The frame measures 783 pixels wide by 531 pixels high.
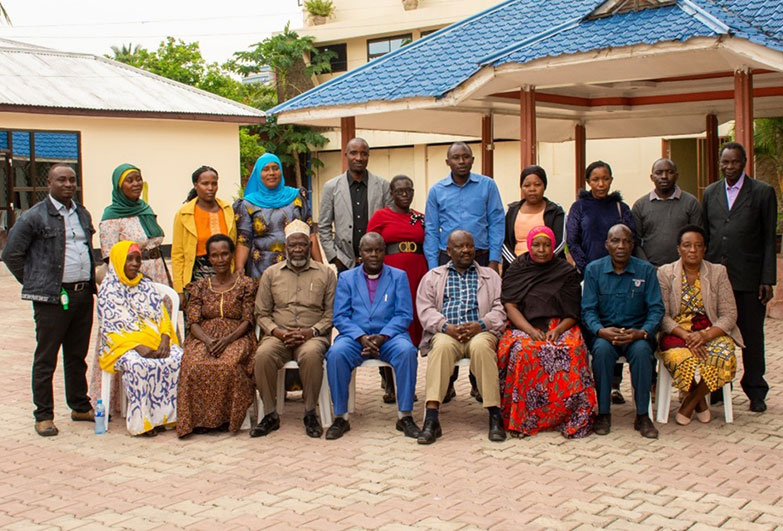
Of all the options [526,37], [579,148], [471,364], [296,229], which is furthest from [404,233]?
[579,148]

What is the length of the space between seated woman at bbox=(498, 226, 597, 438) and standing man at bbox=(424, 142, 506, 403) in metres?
0.41

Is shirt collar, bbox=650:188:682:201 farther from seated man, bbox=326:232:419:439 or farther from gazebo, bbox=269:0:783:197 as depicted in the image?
seated man, bbox=326:232:419:439

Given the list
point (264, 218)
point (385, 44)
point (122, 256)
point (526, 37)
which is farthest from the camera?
point (385, 44)

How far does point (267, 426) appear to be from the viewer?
21.0ft

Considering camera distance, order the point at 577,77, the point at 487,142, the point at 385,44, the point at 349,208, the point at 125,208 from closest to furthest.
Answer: the point at 125,208
the point at 349,208
the point at 577,77
the point at 487,142
the point at 385,44

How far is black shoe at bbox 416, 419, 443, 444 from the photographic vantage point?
19.7 ft

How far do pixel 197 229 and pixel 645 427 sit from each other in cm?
343

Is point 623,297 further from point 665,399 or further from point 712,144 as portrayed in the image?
point 712,144

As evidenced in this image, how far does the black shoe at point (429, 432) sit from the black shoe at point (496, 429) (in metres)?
0.34

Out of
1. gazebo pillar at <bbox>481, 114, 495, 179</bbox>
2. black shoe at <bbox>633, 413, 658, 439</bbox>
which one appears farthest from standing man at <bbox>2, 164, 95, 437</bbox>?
gazebo pillar at <bbox>481, 114, 495, 179</bbox>

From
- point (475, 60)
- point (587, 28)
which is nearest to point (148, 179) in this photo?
point (475, 60)

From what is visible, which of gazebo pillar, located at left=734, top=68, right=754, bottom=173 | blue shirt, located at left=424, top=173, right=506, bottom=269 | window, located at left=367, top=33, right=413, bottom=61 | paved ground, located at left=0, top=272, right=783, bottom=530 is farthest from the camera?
window, located at left=367, top=33, right=413, bottom=61

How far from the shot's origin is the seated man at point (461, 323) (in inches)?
243

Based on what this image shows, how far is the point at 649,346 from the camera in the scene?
20.6ft
